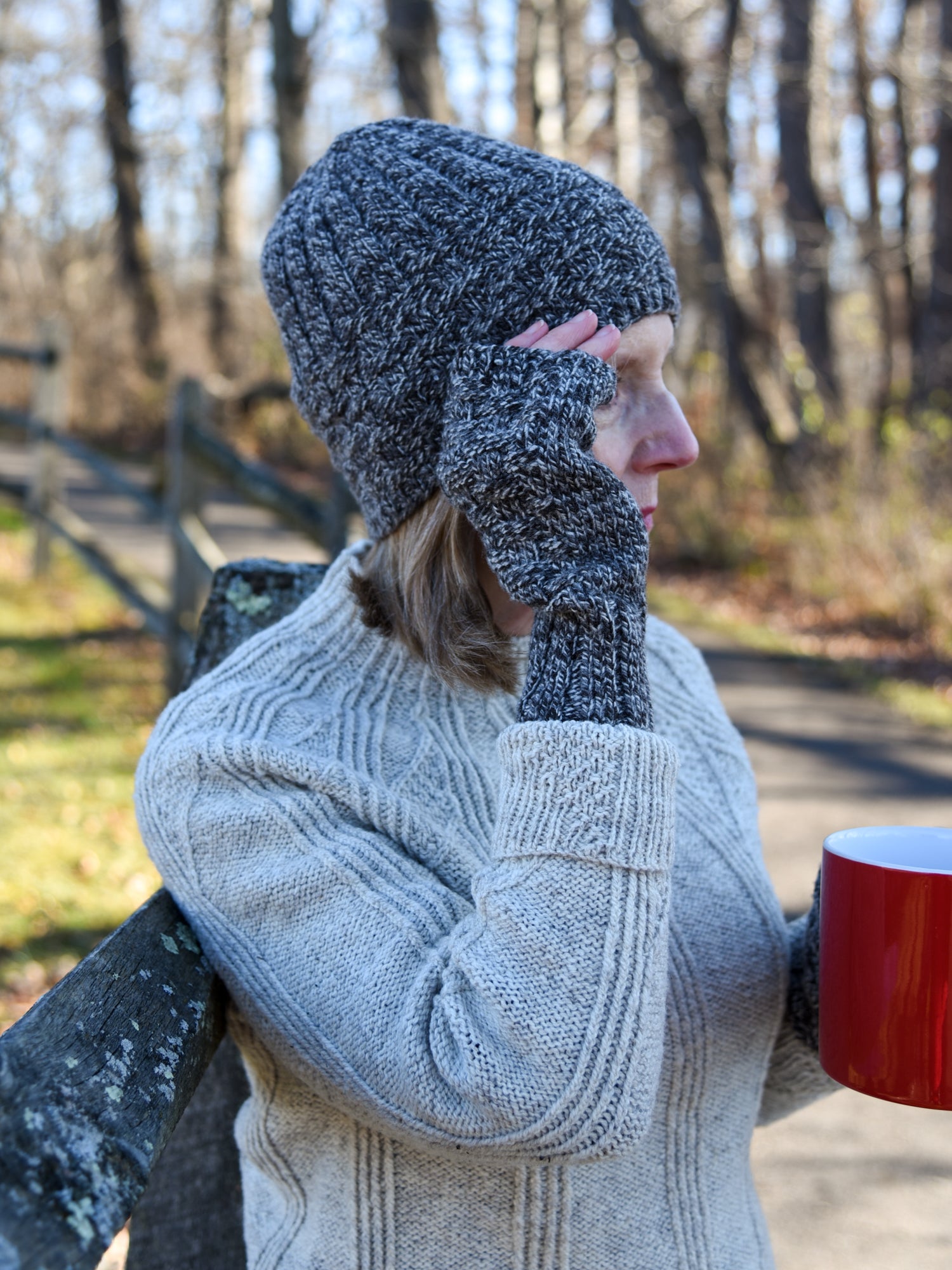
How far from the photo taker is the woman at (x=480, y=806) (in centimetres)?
122

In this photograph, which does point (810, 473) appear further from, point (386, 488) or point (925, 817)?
point (386, 488)

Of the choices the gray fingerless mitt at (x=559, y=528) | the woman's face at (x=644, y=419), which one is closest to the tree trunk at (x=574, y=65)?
the woman's face at (x=644, y=419)

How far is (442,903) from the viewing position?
1332 mm

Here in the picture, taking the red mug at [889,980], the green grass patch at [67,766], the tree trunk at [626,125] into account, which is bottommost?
the green grass patch at [67,766]

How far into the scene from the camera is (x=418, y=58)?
5.96 meters

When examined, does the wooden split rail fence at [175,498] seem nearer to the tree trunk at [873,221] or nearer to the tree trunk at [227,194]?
the tree trunk at [873,221]

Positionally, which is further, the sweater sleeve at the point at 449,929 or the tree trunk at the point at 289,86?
the tree trunk at the point at 289,86

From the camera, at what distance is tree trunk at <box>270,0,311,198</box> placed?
7.81 metres

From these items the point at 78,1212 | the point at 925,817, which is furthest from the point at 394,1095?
the point at 925,817

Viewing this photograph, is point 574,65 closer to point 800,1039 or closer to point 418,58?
point 418,58

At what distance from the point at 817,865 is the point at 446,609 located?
3282 millimetres

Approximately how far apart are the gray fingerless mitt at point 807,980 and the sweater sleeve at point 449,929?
0.42 meters

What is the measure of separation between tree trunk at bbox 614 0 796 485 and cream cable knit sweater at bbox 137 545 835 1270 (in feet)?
30.9

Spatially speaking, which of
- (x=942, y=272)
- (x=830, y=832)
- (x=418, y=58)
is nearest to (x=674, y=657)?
(x=830, y=832)
